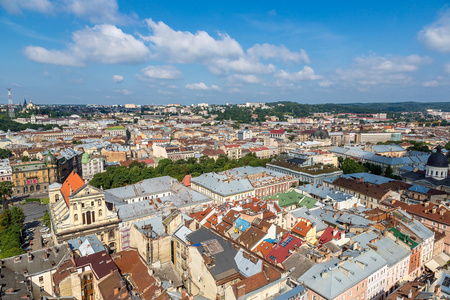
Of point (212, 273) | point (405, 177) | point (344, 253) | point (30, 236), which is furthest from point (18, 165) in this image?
point (405, 177)

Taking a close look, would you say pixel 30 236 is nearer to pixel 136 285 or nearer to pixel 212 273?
pixel 136 285

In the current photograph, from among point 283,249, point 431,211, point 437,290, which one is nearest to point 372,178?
point 431,211

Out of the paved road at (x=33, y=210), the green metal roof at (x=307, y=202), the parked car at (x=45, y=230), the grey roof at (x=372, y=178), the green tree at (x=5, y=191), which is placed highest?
the grey roof at (x=372, y=178)

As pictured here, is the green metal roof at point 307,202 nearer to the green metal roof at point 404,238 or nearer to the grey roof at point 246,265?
the green metal roof at point 404,238

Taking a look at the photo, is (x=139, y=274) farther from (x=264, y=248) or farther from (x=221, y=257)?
(x=264, y=248)

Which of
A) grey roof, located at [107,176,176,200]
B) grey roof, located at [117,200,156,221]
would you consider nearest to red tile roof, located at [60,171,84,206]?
grey roof, located at [117,200,156,221]

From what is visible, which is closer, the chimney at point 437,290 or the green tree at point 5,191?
the chimney at point 437,290

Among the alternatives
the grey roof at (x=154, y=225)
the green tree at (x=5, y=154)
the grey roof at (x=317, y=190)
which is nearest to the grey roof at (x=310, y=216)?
the grey roof at (x=317, y=190)
